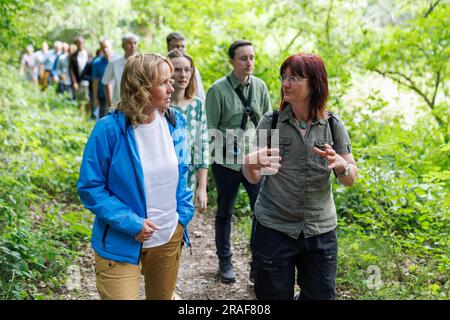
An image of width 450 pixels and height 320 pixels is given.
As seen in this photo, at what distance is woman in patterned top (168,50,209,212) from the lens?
4.78 meters

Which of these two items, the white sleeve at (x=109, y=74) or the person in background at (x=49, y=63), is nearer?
the white sleeve at (x=109, y=74)

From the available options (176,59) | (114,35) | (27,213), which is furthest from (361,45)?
(114,35)

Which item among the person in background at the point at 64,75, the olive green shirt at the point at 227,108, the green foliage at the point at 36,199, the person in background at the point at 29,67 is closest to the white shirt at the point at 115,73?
the green foliage at the point at 36,199

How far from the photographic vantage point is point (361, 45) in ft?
31.8

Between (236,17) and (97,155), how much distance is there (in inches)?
346

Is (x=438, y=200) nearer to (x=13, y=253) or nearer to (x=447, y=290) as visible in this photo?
(x=447, y=290)

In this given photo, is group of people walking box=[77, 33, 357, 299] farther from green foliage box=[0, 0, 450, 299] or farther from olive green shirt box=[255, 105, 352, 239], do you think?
green foliage box=[0, 0, 450, 299]

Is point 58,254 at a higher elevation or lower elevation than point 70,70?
lower

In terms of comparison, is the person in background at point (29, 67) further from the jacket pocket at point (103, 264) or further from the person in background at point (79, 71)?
the jacket pocket at point (103, 264)

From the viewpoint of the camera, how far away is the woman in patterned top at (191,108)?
4776 mm

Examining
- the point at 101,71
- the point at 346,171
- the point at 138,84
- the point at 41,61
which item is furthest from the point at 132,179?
the point at 41,61

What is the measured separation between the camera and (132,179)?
314 cm

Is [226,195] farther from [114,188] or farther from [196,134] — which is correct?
[114,188]

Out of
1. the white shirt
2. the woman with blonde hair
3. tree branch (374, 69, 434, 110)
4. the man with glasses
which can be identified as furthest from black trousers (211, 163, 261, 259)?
tree branch (374, 69, 434, 110)
